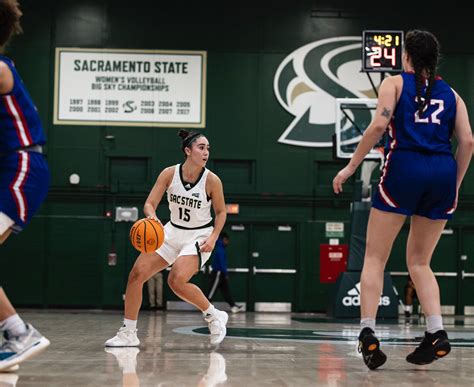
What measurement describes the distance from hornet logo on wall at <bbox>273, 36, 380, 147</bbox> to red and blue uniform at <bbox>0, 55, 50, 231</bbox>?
1610 cm

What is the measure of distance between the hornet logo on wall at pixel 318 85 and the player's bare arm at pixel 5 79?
53.2 feet

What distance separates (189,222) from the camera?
8.18 metres

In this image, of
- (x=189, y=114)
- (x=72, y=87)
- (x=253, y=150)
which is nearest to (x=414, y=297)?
(x=253, y=150)

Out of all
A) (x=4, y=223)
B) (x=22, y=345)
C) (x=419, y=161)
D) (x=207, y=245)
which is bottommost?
(x=22, y=345)

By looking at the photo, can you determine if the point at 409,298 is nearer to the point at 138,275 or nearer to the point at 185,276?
the point at 185,276

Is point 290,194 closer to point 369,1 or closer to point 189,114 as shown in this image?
point 189,114

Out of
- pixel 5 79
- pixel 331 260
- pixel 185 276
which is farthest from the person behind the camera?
pixel 331 260

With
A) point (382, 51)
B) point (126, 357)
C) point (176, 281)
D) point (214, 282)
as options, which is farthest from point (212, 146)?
point (126, 357)

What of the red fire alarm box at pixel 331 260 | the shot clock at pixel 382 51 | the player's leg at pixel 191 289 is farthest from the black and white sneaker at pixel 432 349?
the red fire alarm box at pixel 331 260

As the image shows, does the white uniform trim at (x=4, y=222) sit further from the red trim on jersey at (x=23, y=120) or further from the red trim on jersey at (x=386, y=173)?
the red trim on jersey at (x=386, y=173)

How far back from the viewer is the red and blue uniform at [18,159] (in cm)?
477

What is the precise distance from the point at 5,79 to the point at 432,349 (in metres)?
3.14

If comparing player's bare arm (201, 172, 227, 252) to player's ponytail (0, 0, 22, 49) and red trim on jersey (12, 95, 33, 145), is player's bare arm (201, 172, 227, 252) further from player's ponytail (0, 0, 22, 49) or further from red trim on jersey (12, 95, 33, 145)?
player's ponytail (0, 0, 22, 49)

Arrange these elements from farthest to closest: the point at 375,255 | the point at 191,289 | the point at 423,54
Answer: the point at 191,289
the point at 423,54
the point at 375,255
